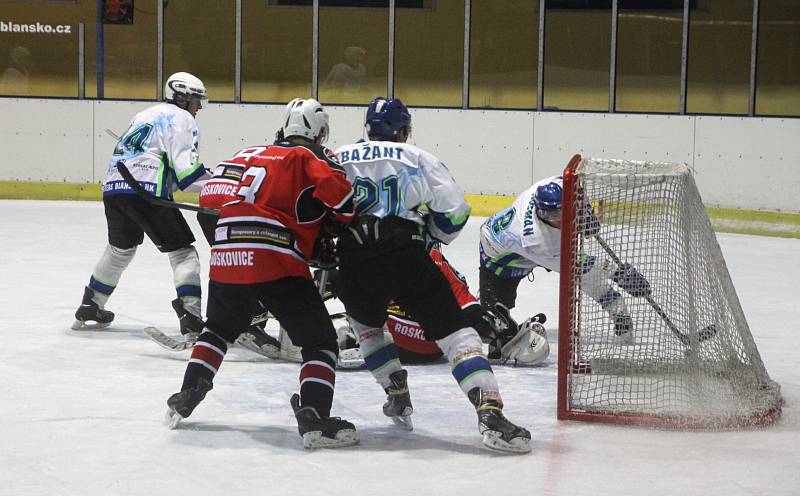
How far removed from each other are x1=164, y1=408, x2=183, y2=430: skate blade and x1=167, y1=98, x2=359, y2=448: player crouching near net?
38 centimetres

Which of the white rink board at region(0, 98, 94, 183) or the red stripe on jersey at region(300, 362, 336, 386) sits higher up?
the white rink board at region(0, 98, 94, 183)

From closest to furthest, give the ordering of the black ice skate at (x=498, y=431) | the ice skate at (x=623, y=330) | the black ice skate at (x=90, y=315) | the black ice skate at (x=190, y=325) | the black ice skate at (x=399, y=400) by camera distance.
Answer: the black ice skate at (x=498, y=431), the black ice skate at (x=399, y=400), the ice skate at (x=623, y=330), the black ice skate at (x=190, y=325), the black ice skate at (x=90, y=315)

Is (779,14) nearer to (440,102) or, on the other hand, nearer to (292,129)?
(440,102)

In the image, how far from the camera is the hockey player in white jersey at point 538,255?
168 inches

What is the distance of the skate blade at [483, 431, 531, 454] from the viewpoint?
351 centimetres

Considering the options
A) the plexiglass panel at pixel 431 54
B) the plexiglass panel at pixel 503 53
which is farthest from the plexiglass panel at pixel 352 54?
the plexiglass panel at pixel 503 53

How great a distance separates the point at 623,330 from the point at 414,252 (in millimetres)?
998

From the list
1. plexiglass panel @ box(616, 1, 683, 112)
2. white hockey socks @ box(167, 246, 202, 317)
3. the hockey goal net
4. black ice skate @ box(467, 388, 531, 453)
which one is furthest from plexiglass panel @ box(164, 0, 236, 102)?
black ice skate @ box(467, 388, 531, 453)

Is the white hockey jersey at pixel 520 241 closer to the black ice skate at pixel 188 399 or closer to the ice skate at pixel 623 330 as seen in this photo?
the ice skate at pixel 623 330

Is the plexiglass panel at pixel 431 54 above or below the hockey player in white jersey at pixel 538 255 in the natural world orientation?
above

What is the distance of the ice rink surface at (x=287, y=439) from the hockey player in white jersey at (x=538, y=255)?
0.40m

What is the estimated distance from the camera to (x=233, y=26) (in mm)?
11492

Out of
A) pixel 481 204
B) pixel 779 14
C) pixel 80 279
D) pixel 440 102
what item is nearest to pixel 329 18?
pixel 440 102

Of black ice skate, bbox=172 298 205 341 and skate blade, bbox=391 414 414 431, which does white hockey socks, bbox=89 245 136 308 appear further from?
skate blade, bbox=391 414 414 431
